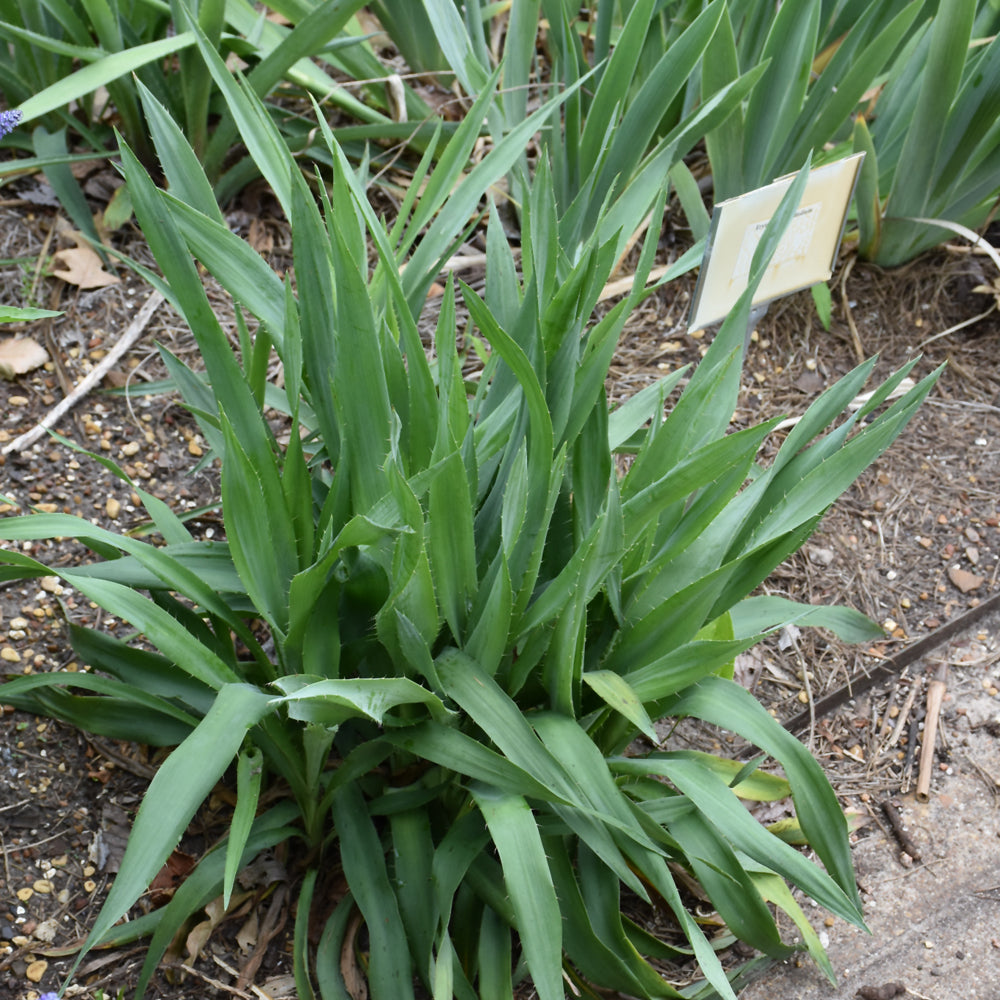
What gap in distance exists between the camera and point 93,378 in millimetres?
1551

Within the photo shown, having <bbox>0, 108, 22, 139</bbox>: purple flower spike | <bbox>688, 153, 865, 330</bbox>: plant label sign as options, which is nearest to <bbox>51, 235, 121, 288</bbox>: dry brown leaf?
<bbox>0, 108, 22, 139</bbox>: purple flower spike

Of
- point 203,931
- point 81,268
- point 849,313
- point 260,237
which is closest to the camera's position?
point 203,931

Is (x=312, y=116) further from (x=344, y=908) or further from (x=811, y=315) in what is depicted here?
(x=344, y=908)

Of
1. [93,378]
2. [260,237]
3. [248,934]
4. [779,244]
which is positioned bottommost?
[248,934]

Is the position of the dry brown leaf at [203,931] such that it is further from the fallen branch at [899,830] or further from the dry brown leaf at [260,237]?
the dry brown leaf at [260,237]

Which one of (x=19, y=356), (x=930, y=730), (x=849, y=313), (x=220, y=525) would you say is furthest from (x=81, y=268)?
(x=930, y=730)

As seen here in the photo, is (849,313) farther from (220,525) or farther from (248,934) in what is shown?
(248,934)

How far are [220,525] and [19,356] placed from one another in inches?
16.2

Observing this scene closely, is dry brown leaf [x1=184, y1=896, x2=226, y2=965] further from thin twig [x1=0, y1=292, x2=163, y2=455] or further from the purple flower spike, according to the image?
the purple flower spike

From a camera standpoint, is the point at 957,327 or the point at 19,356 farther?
the point at 957,327

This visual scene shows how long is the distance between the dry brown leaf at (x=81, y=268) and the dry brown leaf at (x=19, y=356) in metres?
0.13

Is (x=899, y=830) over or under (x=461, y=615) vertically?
under

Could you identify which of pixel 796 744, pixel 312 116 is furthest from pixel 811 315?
pixel 796 744

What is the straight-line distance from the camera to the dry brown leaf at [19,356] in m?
1.52
